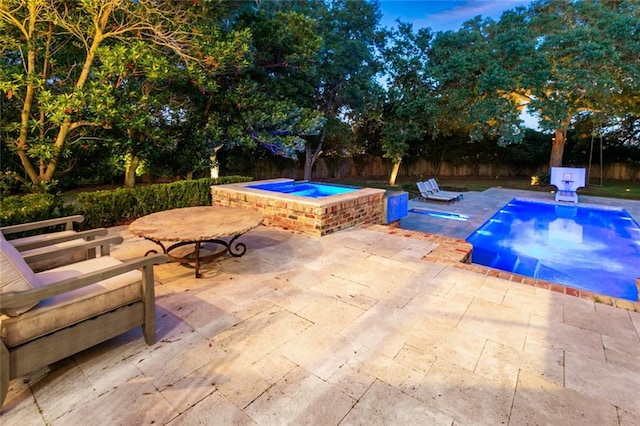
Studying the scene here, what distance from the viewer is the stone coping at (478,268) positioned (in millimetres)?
2861

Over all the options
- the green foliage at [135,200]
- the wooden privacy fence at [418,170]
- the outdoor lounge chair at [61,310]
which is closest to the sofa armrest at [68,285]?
the outdoor lounge chair at [61,310]

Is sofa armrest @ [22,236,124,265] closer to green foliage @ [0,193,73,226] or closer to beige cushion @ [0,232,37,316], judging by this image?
beige cushion @ [0,232,37,316]

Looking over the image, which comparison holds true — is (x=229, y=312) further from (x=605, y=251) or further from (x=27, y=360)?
(x=605, y=251)

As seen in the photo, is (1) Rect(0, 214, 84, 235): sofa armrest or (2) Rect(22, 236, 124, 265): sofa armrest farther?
(1) Rect(0, 214, 84, 235): sofa armrest

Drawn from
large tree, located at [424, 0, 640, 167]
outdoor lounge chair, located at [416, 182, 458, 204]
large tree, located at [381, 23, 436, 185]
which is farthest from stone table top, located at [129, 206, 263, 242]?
large tree, located at [424, 0, 640, 167]

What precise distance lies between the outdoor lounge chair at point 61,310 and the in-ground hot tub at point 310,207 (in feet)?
9.09

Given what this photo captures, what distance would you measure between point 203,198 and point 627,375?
6792mm

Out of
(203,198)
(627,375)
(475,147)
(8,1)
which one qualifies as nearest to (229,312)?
(627,375)

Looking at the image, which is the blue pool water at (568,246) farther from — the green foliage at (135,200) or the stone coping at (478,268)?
the green foliage at (135,200)

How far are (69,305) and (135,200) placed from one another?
4619mm

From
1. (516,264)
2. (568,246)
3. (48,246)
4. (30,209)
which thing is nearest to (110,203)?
(30,209)

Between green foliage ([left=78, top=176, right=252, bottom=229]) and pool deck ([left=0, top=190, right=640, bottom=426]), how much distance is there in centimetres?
318

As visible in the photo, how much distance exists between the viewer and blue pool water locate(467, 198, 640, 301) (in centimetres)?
506

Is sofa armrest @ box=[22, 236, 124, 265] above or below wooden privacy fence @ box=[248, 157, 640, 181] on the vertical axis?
below
